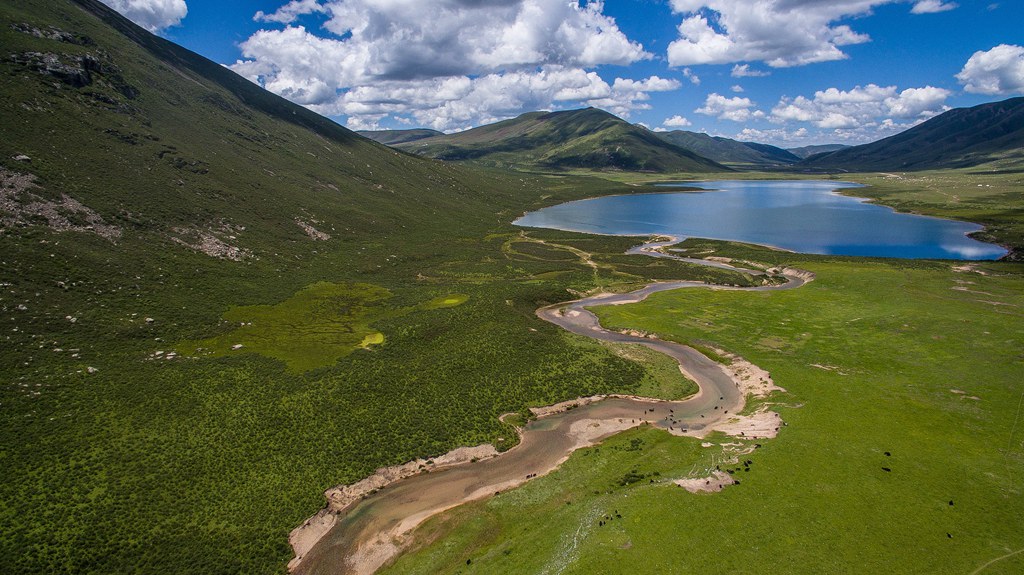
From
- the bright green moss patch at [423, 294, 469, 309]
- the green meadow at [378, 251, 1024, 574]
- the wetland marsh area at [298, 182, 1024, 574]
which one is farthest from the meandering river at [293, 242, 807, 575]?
the bright green moss patch at [423, 294, 469, 309]

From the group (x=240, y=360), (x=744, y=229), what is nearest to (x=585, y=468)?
(x=240, y=360)

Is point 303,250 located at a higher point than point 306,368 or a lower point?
higher

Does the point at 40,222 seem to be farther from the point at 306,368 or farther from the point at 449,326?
the point at 449,326

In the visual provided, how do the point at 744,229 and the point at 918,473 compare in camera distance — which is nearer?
the point at 918,473

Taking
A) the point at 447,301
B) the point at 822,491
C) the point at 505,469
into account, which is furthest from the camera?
the point at 447,301

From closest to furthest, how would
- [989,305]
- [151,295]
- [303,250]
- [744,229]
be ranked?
[151,295]
[989,305]
[303,250]
[744,229]

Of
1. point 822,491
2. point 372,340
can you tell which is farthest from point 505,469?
point 372,340

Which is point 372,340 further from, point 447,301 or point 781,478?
point 781,478
